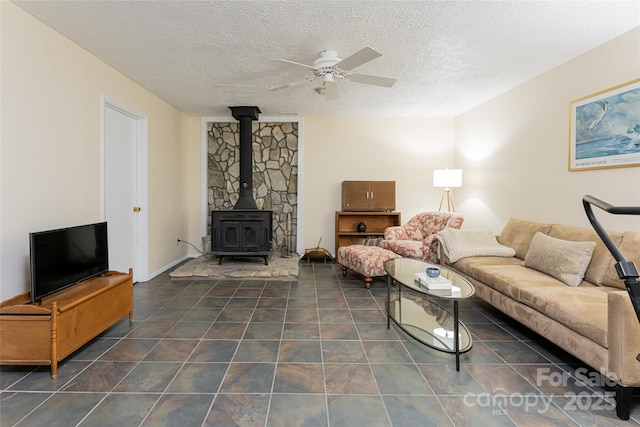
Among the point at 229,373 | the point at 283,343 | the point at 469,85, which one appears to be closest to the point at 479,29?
the point at 469,85

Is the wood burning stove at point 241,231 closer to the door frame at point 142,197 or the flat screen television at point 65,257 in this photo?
the door frame at point 142,197

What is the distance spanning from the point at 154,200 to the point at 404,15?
3.64m

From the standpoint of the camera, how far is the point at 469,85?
368 centimetres

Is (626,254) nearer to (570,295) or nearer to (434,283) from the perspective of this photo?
(570,295)

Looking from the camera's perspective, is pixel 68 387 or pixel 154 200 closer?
pixel 68 387

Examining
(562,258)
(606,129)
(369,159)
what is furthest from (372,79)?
(369,159)

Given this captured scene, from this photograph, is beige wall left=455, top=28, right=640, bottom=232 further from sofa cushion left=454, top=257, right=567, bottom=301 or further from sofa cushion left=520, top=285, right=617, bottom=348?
sofa cushion left=520, top=285, right=617, bottom=348

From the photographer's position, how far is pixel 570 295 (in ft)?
6.83

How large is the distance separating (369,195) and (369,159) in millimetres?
733

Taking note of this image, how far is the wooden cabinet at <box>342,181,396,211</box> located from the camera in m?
5.00

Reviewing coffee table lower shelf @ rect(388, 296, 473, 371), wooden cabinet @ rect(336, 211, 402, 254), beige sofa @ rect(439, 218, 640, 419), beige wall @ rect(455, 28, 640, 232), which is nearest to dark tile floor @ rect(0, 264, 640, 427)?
coffee table lower shelf @ rect(388, 296, 473, 371)

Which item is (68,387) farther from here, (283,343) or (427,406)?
(427,406)

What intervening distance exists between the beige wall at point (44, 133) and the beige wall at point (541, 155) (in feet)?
15.1

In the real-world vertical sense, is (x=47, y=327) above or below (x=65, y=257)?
below
